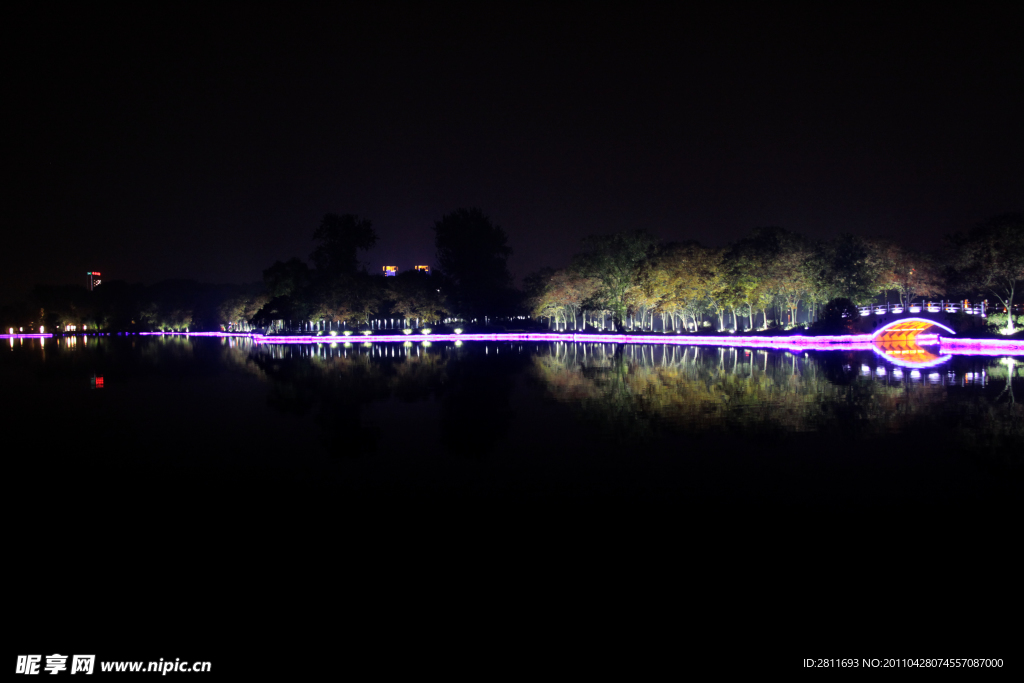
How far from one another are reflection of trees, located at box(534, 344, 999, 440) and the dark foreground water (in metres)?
0.14

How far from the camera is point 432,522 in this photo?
7254 mm

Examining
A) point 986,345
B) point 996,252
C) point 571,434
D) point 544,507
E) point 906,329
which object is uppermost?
point 996,252

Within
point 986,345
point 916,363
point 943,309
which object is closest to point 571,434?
point 916,363

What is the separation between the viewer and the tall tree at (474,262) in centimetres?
8400

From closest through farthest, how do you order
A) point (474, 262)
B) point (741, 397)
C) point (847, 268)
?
1. point (741, 397)
2. point (847, 268)
3. point (474, 262)

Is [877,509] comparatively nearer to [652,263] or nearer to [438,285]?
[652,263]

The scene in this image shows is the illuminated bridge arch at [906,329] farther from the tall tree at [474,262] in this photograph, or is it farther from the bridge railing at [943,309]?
the tall tree at [474,262]

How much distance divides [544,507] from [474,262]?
78970 mm

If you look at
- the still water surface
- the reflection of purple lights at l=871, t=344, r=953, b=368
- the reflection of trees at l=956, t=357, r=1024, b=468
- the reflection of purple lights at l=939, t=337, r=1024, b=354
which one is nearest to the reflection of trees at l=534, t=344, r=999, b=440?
the still water surface

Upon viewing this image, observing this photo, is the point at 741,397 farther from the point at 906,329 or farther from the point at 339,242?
the point at 339,242

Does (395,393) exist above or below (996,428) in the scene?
above

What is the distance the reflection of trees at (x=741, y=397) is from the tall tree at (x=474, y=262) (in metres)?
57.6

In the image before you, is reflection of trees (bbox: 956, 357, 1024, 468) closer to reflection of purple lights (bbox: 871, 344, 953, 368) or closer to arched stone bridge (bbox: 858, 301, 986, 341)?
reflection of purple lights (bbox: 871, 344, 953, 368)

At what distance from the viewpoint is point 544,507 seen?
25.4 feet
